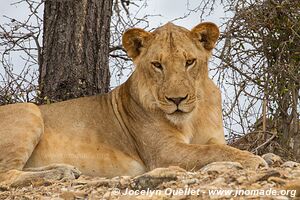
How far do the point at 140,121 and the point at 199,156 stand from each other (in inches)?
26.5

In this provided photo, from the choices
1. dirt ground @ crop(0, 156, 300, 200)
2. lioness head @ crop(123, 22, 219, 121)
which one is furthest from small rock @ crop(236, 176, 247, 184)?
lioness head @ crop(123, 22, 219, 121)

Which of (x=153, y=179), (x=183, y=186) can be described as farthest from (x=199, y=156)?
(x=183, y=186)

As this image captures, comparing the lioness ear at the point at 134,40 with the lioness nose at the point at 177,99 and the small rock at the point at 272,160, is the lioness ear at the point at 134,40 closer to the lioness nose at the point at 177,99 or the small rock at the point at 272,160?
the lioness nose at the point at 177,99

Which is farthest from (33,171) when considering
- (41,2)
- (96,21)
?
(41,2)

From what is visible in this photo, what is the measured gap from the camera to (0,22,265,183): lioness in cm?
540

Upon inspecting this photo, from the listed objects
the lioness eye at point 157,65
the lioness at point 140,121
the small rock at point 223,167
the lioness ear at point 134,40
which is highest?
the lioness ear at point 134,40

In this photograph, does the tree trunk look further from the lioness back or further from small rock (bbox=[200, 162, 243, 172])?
small rock (bbox=[200, 162, 243, 172])

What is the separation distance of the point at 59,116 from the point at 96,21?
1.48 m

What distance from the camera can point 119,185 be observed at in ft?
14.1

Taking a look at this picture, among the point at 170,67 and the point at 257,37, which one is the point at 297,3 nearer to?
the point at 257,37

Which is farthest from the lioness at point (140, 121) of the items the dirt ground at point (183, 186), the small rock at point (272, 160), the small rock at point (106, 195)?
the small rock at point (106, 195)

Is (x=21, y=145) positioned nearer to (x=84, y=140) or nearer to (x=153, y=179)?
(x=84, y=140)

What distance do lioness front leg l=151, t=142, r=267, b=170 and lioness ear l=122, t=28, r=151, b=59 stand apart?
797mm

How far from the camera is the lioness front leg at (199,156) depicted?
4988 millimetres
